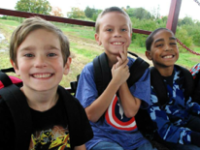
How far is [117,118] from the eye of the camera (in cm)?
126

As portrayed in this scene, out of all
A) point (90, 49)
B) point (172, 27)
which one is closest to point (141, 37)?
point (90, 49)

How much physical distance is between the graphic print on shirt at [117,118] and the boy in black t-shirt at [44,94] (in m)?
0.30

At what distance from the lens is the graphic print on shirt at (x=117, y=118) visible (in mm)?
1240

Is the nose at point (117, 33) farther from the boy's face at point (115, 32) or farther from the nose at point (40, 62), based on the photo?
the nose at point (40, 62)

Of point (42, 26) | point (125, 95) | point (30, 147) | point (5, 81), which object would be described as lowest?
point (30, 147)

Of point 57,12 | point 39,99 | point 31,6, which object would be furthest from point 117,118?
point 57,12

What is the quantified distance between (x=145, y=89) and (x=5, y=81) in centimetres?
97

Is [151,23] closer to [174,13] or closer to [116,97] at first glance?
[174,13]

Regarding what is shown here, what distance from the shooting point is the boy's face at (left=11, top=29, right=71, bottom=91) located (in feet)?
2.68

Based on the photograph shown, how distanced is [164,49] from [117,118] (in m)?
0.80

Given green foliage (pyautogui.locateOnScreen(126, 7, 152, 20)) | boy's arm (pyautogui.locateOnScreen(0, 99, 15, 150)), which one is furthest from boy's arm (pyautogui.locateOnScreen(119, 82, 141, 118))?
green foliage (pyautogui.locateOnScreen(126, 7, 152, 20))

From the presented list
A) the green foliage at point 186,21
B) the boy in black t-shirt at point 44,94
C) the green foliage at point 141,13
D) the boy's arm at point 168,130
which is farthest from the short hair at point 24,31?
the green foliage at point 186,21

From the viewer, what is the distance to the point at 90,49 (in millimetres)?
4195

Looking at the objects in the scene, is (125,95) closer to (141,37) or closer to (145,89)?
(145,89)
